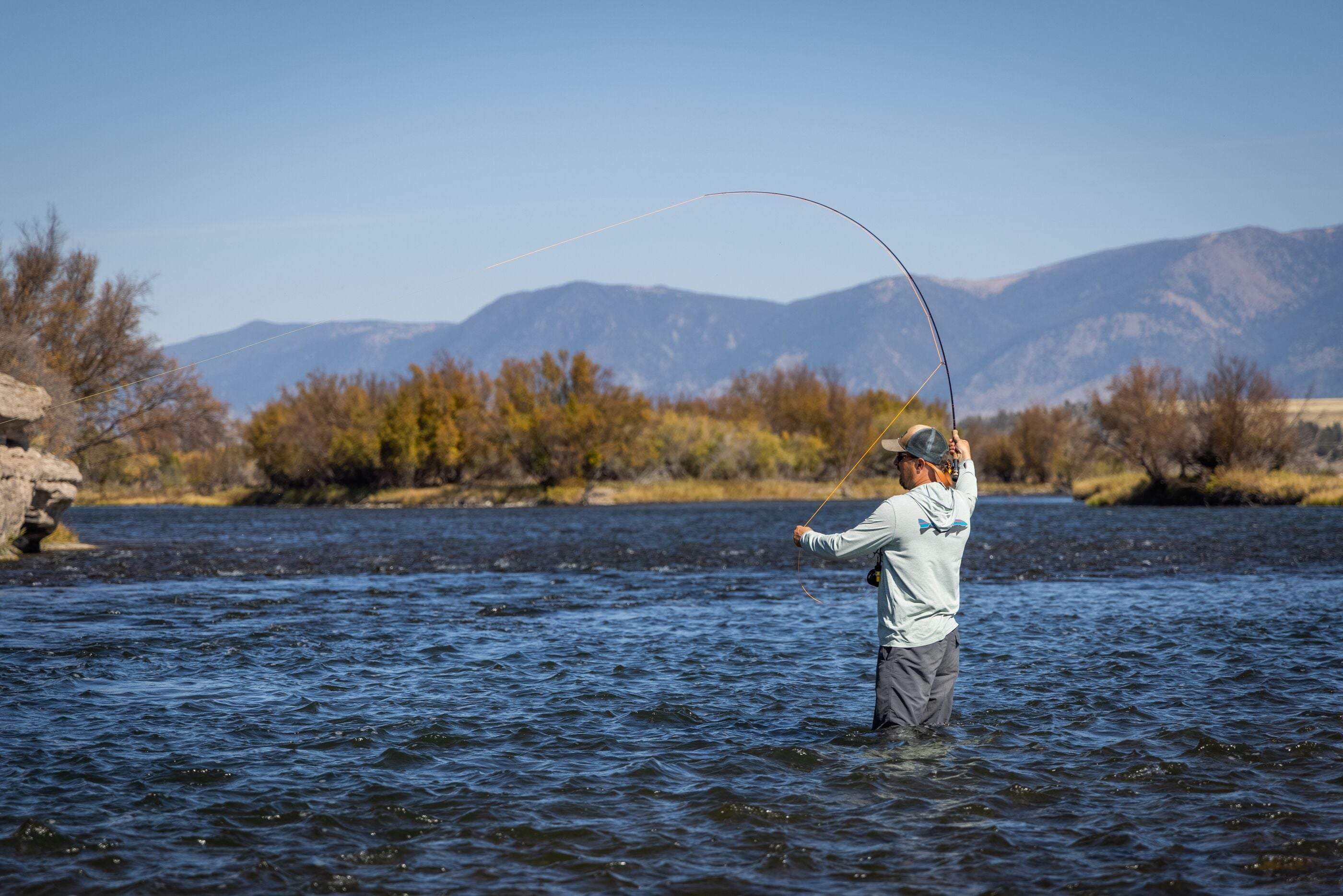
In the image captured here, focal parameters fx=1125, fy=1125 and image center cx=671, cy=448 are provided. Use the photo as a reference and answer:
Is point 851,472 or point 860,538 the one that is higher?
point 851,472

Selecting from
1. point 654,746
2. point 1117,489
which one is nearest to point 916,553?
point 654,746

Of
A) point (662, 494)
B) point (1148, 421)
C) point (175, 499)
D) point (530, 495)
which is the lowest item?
point (662, 494)

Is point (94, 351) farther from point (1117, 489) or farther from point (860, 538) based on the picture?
point (1117, 489)

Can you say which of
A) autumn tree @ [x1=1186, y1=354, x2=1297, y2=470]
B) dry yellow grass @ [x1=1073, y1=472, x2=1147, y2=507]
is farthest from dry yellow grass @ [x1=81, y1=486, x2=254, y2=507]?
autumn tree @ [x1=1186, y1=354, x2=1297, y2=470]

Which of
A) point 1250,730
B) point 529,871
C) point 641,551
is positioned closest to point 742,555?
point 641,551

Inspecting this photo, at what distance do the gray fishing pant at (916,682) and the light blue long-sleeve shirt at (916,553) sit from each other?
0.35 feet

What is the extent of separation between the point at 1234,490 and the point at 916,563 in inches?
2072

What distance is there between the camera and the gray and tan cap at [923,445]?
7.58 m

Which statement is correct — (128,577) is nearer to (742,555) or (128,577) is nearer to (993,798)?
(742,555)

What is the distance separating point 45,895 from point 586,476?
74604 millimetres

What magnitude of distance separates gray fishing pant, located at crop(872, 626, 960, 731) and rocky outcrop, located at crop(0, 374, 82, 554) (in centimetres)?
2052

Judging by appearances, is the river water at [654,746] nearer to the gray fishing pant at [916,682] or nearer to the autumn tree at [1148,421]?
the gray fishing pant at [916,682]

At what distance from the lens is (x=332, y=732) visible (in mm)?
9219

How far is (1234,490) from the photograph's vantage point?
5369cm
